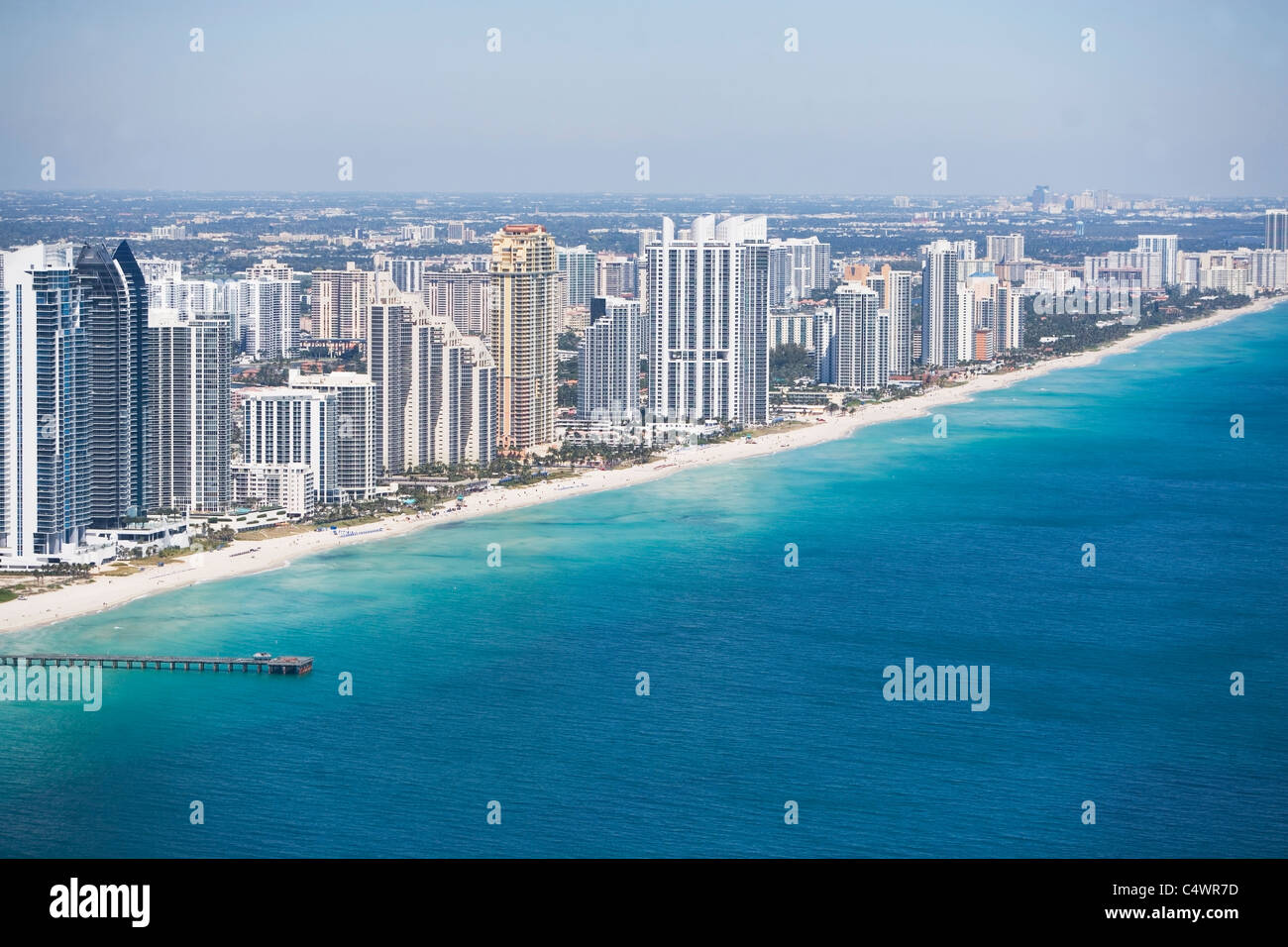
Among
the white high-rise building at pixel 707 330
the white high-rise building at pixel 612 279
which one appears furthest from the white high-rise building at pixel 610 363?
the white high-rise building at pixel 612 279

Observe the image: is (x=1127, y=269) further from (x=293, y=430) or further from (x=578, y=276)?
(x=293, y=430)

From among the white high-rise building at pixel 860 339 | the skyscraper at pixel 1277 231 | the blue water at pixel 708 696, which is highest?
the skyscraper at pixel 1277 231

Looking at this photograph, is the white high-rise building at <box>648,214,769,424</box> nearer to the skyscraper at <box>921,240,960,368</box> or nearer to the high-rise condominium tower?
the skyscraper at <box>921,240,960,368</box>

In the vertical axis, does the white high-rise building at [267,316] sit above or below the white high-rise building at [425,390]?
above

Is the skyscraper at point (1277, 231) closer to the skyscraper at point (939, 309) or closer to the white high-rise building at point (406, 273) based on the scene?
the skyscraper at point (939, 309)

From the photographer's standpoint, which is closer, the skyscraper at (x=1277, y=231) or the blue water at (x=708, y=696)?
the blue water at (x=708, y=696)

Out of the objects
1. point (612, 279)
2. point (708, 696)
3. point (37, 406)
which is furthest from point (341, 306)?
point (708, 696)
